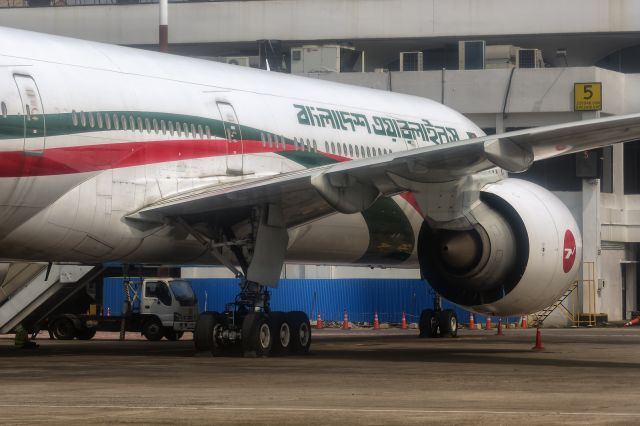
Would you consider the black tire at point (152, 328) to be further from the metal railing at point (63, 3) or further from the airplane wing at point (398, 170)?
the metal railing at point (63, 3)

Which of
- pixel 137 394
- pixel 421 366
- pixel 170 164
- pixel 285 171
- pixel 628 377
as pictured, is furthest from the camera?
pixel 285 171

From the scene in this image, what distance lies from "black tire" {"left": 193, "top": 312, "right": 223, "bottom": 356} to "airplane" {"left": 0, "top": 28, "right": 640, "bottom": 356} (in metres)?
0.03

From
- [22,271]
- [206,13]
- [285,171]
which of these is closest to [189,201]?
[285,171]

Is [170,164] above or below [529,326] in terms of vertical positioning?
above

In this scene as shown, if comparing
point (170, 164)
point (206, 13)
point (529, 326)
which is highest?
point (206, 13)

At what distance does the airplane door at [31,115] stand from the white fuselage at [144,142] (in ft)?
0.06

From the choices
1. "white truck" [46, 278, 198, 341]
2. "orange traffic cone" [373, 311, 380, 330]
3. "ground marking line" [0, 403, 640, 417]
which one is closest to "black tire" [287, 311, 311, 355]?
"ground marking line" [0, 403, 640, 417]

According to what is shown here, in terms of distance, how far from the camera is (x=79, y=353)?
76.1 ft

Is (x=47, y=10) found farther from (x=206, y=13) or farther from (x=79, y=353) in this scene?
(x=79, y=353)

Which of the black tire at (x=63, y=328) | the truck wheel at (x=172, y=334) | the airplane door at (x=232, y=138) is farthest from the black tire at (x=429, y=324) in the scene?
the airplane door at (x=232, y=138)

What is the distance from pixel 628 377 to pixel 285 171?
752 cm

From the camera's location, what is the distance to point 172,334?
114 ft

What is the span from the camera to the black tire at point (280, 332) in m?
20.9

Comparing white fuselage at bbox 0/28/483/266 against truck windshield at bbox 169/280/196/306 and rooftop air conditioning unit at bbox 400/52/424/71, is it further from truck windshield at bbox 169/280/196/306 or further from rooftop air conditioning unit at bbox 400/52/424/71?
rooftop air conditioning unit at bbox 400/52/424/71
